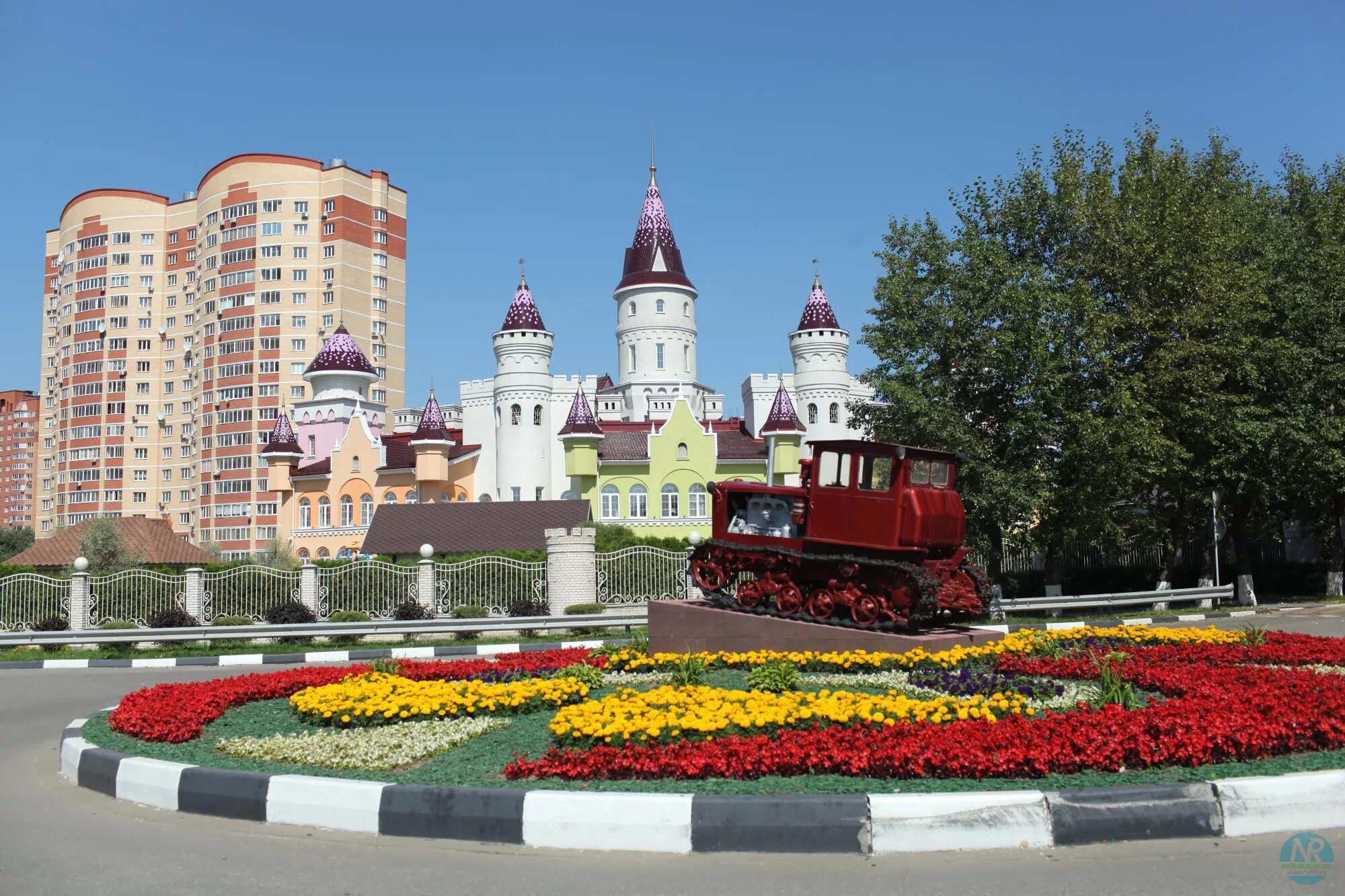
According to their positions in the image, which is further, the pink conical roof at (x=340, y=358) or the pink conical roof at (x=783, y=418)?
the pink conical roof at (x=340, y=358)

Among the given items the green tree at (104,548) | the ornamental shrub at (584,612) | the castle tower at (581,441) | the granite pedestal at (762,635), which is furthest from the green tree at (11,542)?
the granite pedestal at (762,635)

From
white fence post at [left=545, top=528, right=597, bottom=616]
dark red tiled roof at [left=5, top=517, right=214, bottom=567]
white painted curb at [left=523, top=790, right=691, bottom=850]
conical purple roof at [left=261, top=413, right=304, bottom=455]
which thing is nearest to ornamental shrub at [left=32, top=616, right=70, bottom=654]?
dark red tiled roof at [left=5, top=517, right=214, bottom=567]

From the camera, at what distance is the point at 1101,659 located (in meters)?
9.19

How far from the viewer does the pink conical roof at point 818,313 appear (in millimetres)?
57219

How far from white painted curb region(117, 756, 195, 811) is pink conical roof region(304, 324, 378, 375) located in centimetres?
5634

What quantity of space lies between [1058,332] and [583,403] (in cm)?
3090

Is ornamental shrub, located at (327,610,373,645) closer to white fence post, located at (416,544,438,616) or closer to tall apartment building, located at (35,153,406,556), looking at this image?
white fence post, located at (416,544,438,616)

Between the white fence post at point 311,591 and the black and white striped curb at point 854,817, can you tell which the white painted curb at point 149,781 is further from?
the white fence post at point 311,591

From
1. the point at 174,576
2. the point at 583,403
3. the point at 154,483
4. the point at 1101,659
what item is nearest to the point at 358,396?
the point at 583,403

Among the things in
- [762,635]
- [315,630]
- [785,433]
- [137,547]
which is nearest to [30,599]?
[315,630]

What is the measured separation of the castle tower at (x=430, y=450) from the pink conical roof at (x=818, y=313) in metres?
19.9

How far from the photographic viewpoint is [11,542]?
73.9 meters

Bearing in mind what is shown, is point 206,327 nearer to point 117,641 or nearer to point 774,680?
point 117,641

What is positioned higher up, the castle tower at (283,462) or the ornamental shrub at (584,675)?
the castle tower at (283,462)
